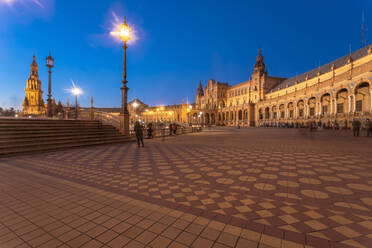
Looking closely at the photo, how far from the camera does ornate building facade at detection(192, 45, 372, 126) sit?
3011 cm

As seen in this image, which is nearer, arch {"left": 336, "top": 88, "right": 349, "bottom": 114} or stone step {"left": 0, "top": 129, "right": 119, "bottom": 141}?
stone step {"left": 0, "top": 129, "right": 119, "bottom": 141}

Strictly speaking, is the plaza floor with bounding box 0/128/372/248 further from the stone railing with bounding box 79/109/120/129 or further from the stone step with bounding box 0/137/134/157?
the stone railing with bounding box 79/109/120/129

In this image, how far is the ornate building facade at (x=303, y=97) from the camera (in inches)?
1185

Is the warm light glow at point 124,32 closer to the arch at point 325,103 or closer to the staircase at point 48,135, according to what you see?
the staircase at point 48,135

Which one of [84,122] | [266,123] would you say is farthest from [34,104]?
[266,123]

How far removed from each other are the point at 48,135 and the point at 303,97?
50.3 meters

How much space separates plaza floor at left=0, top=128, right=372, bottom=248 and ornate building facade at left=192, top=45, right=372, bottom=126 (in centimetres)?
3410

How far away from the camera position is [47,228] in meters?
2.66

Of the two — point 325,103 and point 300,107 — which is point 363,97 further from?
point 300,107

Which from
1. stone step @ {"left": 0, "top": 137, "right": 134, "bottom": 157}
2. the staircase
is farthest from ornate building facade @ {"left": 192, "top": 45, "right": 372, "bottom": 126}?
stone step @ {"left": 0, "top": 137, "right": 134, "bottom": 157}

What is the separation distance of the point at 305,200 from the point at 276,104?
57425 mm

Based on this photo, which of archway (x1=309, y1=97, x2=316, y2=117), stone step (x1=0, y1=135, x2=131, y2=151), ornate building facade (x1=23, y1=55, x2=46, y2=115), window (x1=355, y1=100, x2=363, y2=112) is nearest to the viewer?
stone step (x1=0, y1=135, x2=131, y2=151)

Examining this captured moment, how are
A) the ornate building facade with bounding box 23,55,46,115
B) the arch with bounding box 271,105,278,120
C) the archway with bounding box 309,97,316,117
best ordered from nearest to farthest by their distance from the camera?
the archway with bounding box 309,97,316,117 → the arch with bounding box 271,105,278,120 → the ornate building facade with bounding box 23,55,46,115

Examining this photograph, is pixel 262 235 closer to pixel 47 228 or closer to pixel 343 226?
pixel 343 226
